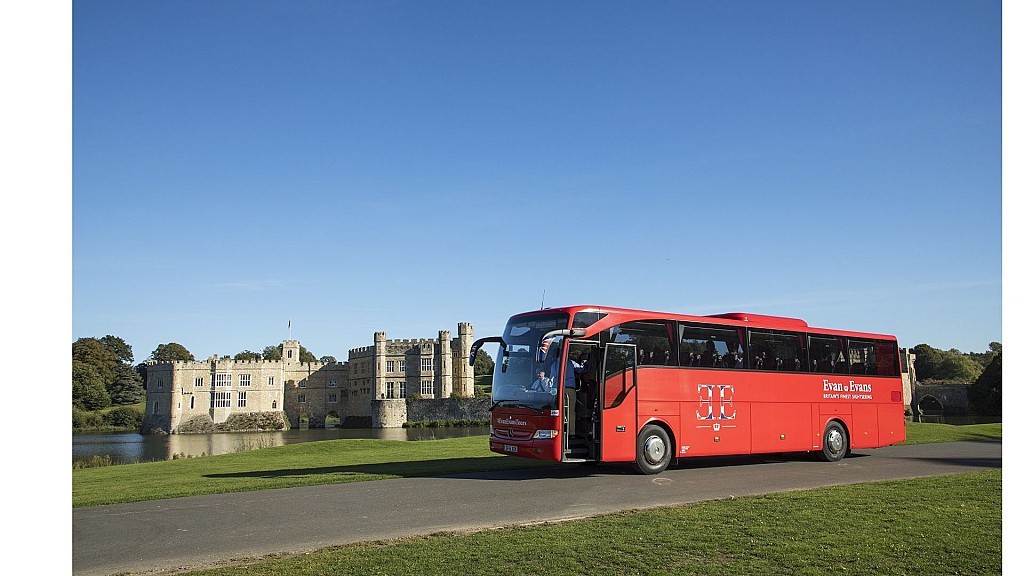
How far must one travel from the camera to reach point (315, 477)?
1445cm

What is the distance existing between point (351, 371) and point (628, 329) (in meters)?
78.2

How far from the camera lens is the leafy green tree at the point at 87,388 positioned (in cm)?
7700

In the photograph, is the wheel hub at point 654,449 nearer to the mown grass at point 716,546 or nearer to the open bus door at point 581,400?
the open bus door at point 581,400

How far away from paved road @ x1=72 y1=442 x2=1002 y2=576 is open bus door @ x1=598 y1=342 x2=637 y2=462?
590 millimetres

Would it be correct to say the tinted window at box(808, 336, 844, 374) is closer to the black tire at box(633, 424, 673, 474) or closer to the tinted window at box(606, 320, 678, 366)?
the tinted window at box(606, 320, 678, 366)

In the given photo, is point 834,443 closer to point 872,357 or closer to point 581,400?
point 872,357

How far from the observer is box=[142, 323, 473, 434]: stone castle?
7881 centimetres

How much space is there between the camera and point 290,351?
91.6m

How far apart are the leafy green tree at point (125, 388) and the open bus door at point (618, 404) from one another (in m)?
87.8

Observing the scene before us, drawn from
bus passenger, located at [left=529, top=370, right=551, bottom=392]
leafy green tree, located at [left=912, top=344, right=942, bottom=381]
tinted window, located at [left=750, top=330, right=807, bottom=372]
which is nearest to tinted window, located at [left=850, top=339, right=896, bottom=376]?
tinted window, located at [left=750, top=330, right=807, bottom=372]

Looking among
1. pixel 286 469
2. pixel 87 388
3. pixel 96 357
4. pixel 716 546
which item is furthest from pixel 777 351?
pixel 96 357

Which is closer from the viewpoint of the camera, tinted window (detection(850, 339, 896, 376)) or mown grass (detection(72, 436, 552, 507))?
mown grass (detection(72, 436, 552, 507))
